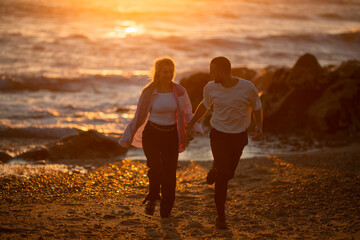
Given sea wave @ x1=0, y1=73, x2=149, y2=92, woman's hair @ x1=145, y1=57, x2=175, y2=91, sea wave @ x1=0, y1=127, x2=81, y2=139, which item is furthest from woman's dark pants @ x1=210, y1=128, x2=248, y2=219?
sea wave @ x1=0, y1=73, x2=149, y2=92

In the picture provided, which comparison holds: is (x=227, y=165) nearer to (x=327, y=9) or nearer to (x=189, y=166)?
(x=189, y=166)

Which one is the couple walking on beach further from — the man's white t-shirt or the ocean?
the ocean

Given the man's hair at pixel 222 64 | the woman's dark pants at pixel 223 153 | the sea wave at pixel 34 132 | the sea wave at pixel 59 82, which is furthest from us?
the sea wave at pixel 59 82

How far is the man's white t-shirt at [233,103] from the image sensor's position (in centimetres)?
498

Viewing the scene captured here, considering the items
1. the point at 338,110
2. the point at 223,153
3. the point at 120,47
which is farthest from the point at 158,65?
the point at 120,47

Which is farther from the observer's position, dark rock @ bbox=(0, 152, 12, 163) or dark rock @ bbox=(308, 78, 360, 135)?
dark rock @ bbox=(308, 78, 360, 135)

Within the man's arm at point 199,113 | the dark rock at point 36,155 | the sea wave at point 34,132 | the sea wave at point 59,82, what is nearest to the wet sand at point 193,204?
the man's arm at point 199,113

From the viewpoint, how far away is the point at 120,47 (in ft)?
97.5

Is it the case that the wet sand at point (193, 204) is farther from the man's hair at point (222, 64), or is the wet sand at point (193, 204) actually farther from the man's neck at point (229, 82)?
the man's hair at point (222, 64)

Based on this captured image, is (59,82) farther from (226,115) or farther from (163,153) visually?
(226,115)

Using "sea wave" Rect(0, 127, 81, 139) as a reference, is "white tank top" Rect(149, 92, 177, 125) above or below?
above

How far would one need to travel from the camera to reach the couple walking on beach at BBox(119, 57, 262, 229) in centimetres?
500

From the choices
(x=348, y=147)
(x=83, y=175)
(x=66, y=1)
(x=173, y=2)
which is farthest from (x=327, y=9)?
(x=83, y=175)

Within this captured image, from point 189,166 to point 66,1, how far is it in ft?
131
